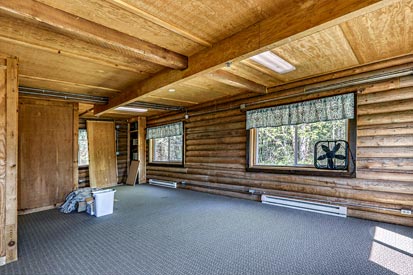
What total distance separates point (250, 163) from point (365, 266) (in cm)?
324

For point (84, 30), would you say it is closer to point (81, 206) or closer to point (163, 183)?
point (81, 206)

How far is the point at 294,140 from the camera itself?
4.99 metres

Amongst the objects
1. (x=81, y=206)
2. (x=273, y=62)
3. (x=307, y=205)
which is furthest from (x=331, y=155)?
(x=81, y=206)

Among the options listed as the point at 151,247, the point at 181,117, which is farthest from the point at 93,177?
the point at 151,247

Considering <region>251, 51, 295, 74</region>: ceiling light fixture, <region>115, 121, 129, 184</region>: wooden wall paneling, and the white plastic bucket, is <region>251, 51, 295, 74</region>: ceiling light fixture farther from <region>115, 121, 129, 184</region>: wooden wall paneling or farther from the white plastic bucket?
<region>115, 121, 129, 184</region>: wooden wall paneling

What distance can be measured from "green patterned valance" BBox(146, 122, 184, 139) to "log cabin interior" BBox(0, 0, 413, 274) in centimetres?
94

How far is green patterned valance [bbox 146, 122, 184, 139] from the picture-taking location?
24.7 feet

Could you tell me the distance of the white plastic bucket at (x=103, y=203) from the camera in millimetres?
4418

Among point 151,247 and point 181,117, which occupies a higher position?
point 181,117

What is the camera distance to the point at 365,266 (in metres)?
2.45

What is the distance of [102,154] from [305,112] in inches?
277

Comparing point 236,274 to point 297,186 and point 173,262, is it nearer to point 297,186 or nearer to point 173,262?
point 173,262

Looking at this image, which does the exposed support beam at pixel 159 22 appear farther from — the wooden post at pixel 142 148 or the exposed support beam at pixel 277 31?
the wooden post at pixel 142 148

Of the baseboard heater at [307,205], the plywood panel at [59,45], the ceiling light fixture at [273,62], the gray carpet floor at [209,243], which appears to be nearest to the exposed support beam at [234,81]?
the ceiling light fixture at [273,62]
